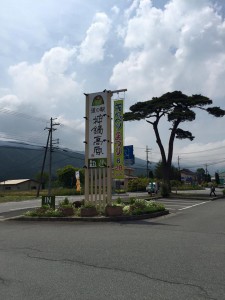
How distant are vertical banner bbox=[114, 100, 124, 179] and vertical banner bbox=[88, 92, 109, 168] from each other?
0.92 metres

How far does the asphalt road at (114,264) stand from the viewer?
5121mm

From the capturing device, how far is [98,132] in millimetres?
15938

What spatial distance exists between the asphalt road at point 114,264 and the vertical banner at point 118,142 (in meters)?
5.68

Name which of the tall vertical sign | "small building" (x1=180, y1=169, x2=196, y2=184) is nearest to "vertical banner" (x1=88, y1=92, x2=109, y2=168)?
the tall vertical sign

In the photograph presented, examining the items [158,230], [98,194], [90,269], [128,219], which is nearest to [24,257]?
[90,269]

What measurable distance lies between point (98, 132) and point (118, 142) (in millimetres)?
1285

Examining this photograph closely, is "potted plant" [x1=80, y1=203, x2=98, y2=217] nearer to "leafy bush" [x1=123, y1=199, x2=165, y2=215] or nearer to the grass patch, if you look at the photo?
"leafy bush" [x1=123, y1=199, x2=165, y2=215]

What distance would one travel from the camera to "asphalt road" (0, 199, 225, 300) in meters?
5.12

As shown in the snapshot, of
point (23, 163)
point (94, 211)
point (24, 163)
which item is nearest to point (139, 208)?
point (94, 211)

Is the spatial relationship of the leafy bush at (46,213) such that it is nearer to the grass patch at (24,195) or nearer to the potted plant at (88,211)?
the potted plant at (88,211)

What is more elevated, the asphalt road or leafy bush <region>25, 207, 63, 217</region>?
leafy bush <region>25, 207, 63, 217</region>

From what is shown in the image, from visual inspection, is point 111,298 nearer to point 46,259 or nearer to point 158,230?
point 46,259

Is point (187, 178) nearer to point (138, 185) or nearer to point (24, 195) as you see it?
point (138, 185)

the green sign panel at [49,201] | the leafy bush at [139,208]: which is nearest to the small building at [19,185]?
the green sign panel at [49,201]
